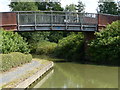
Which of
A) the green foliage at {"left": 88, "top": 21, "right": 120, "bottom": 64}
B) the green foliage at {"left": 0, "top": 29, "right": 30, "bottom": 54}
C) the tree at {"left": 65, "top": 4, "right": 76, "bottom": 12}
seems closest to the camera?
the green foliage at {"left": 0, "top": 29, "right": 30, "bottom": 54}

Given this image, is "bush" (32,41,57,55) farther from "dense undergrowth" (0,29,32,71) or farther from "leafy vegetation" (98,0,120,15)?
"leafy vegetation" (98,0,120,15)

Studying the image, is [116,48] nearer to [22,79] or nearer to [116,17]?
[116,17]

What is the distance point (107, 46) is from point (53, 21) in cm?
523

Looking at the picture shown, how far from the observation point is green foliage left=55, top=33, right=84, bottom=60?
24078 millimetres

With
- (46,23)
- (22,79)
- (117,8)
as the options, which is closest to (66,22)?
(46,23)

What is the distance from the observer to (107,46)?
1955cm

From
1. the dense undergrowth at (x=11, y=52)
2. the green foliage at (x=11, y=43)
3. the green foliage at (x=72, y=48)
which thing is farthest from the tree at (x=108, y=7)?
the dense undergrowth at (x=11, y=52)

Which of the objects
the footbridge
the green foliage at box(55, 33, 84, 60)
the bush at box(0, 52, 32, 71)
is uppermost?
the footbridge

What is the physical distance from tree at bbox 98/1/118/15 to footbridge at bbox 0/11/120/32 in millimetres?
31788

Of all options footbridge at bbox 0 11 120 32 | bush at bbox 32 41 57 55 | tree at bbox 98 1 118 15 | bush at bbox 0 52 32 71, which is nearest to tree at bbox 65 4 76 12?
tree at bbox 98 1 118 15

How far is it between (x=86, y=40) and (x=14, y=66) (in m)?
11.3

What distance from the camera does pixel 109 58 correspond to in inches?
760

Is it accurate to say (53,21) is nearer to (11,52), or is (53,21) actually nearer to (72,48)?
(72,48)

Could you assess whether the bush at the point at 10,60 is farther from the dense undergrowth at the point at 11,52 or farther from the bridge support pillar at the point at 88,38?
the bridge support pillar at the point at 88,38
